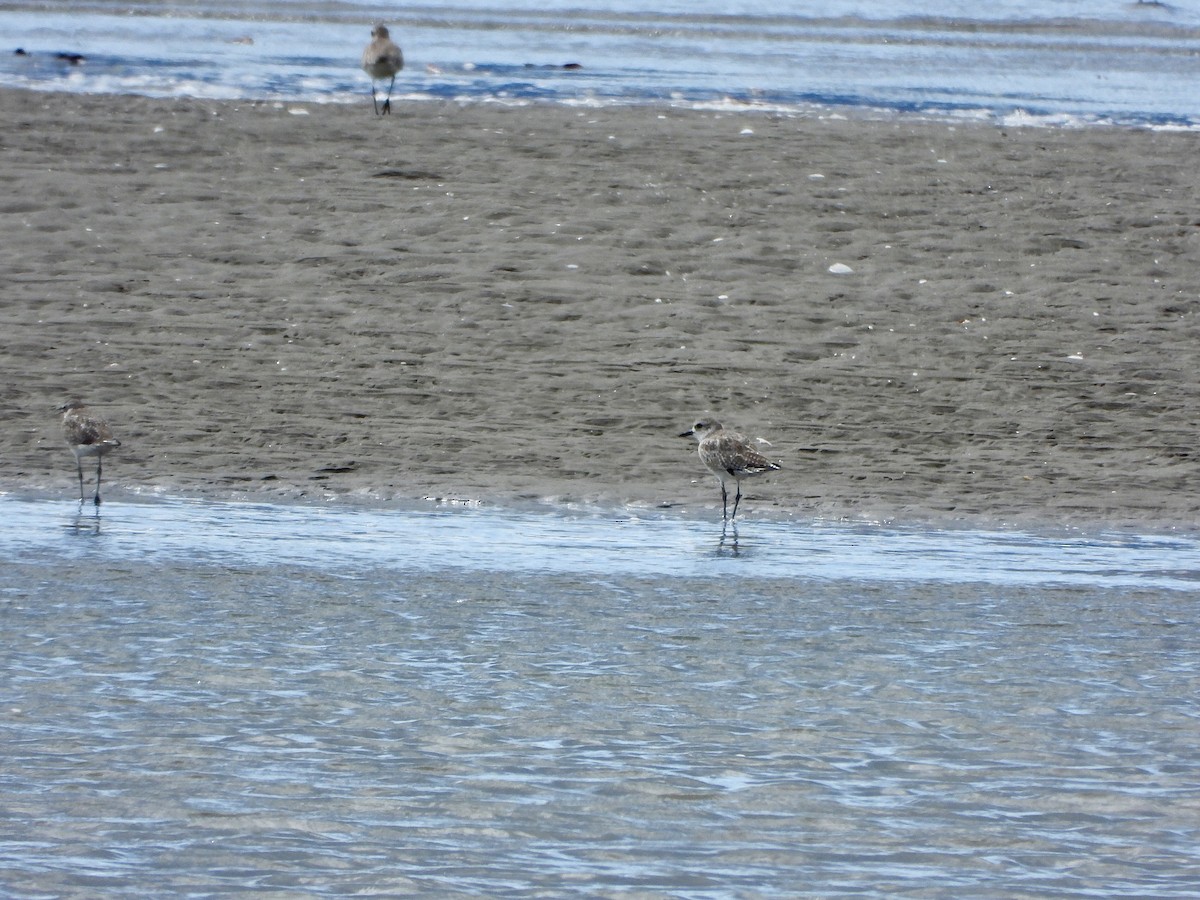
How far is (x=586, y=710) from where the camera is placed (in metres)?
6.80

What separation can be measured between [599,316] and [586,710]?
7242 millimetres

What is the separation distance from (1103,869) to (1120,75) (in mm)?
26966

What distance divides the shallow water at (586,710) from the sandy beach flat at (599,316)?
3.98 ft

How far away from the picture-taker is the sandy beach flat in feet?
37.3

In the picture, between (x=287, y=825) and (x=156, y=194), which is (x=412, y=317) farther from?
(x=287, y=825)

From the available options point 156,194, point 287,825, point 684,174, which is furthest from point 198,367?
point 287,825

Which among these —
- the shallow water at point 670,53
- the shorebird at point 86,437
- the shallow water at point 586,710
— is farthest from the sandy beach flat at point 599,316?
the shallow water at point 670,53

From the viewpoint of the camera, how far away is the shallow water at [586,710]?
5.38 m

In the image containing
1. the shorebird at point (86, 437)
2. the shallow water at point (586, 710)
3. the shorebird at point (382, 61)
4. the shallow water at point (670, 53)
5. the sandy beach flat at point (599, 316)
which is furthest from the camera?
the shallow water at point (670, 53)

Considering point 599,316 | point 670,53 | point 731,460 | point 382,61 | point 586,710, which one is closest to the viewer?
point 586,710

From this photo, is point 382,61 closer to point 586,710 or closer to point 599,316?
point 599,316

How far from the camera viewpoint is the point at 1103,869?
537 centimetres

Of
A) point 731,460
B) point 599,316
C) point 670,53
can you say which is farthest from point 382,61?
point 731,460

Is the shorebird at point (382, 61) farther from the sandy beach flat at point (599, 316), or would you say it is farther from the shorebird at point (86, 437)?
the shorebird at point (86, 437)
